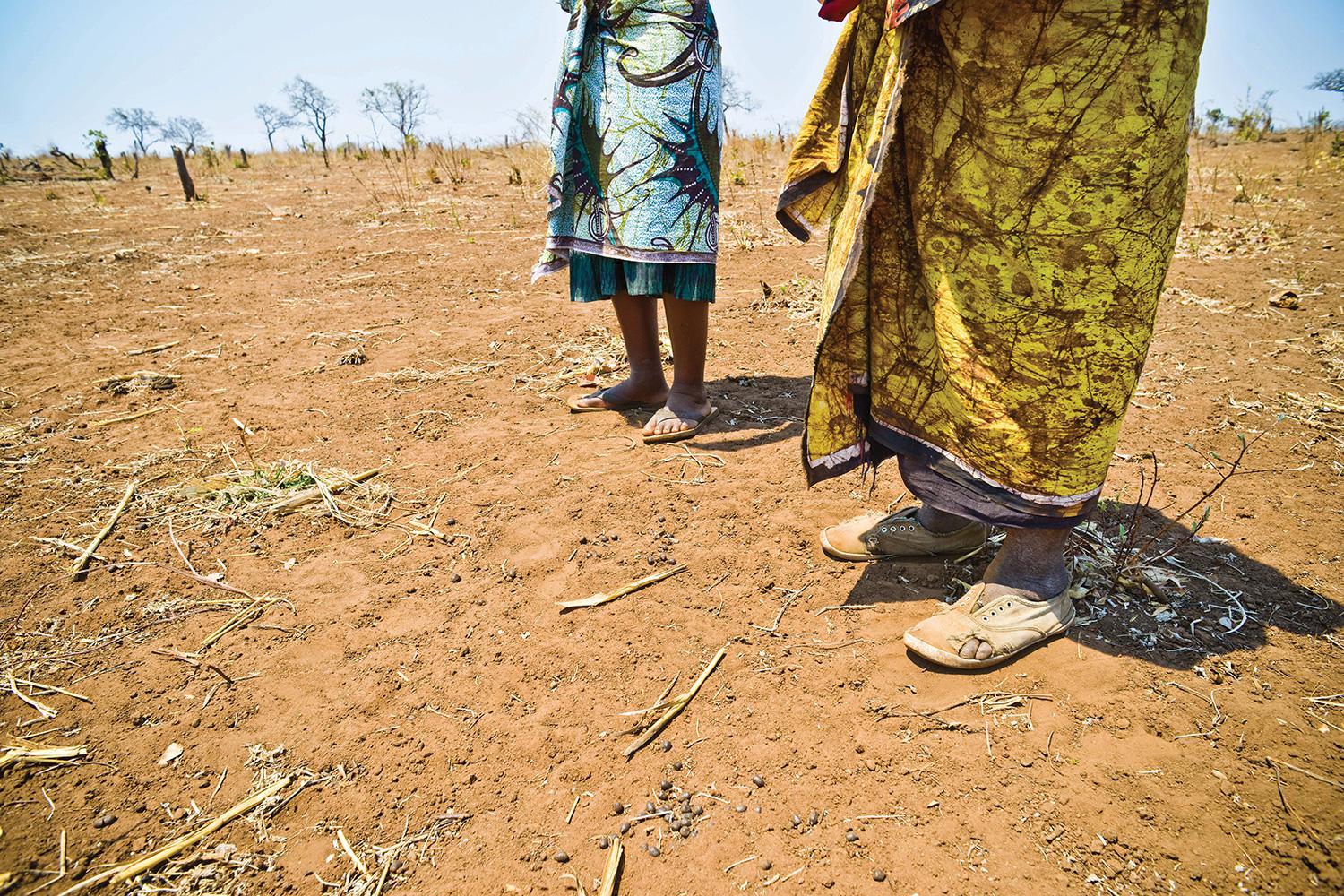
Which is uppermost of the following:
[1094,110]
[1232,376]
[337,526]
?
[1094,110]

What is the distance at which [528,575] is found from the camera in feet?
6.12

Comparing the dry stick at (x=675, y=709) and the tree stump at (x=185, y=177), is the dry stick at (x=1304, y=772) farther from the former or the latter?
the tree stump at (x=185, y=177)

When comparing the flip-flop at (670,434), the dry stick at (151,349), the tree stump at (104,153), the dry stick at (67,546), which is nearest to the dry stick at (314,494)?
the dry stick at (67,546)

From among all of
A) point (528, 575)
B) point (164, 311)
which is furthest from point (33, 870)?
point (164, 311)

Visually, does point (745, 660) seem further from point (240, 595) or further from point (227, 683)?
point (240, 595)

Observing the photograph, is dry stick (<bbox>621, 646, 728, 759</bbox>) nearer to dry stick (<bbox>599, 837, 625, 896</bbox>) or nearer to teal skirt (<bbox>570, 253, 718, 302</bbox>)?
dry stick (<bbox>599, 837, 625, 896</bbox>)

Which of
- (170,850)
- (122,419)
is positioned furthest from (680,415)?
(122,419)

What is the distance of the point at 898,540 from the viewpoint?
179cm

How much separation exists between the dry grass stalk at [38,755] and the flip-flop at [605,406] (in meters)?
1.82

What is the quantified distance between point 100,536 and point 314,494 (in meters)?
0.59

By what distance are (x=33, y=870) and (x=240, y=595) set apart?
2.40 feet

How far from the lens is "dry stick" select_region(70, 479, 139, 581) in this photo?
192 cm

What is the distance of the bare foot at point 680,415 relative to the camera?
2.54m

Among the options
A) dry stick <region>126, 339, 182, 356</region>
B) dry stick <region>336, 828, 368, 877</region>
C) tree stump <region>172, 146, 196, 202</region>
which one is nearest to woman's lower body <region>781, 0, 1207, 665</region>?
dry stick <region>336, 828, 368, 877</region>
